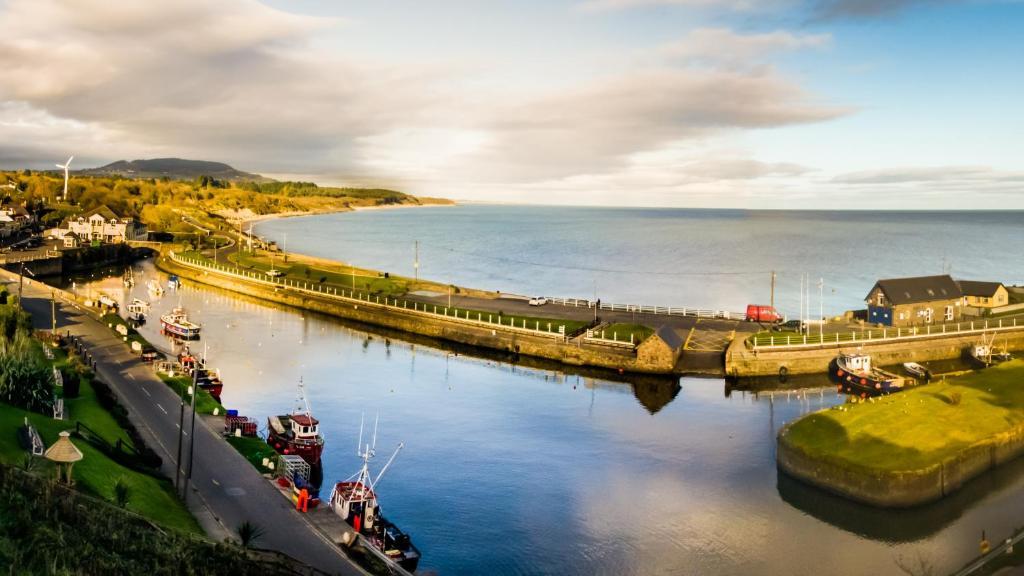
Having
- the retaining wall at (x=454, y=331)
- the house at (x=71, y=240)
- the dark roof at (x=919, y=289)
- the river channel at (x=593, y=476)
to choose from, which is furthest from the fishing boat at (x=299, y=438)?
the house at (x=71, y=240)

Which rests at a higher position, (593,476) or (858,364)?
(858,364)

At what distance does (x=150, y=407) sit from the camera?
48188 mm

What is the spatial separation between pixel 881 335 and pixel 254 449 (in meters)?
61.0

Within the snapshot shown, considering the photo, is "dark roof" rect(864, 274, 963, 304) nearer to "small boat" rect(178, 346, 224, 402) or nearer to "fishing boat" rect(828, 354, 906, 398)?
"fishing boat" rect(828, 354, 906, 398)

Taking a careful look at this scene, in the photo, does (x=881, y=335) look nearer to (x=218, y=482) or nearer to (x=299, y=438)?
(x=299, y=438)

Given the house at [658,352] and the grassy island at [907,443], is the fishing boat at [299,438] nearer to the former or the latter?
the grassy island at [907,443]

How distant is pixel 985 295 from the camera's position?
90438mm

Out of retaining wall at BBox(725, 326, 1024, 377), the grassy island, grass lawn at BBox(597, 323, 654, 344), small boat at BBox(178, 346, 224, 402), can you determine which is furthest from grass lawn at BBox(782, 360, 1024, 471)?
small boat at BBox(178, 346, 224, 402)

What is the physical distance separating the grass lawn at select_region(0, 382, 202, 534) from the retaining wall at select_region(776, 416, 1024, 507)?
106 ft

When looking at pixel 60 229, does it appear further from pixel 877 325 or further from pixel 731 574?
pixel 731 574

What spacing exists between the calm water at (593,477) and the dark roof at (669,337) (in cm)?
423

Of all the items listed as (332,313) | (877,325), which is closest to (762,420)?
(877,325)

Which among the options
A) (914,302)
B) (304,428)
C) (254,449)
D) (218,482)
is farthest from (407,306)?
(218,482)

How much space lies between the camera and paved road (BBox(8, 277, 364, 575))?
3048cm
